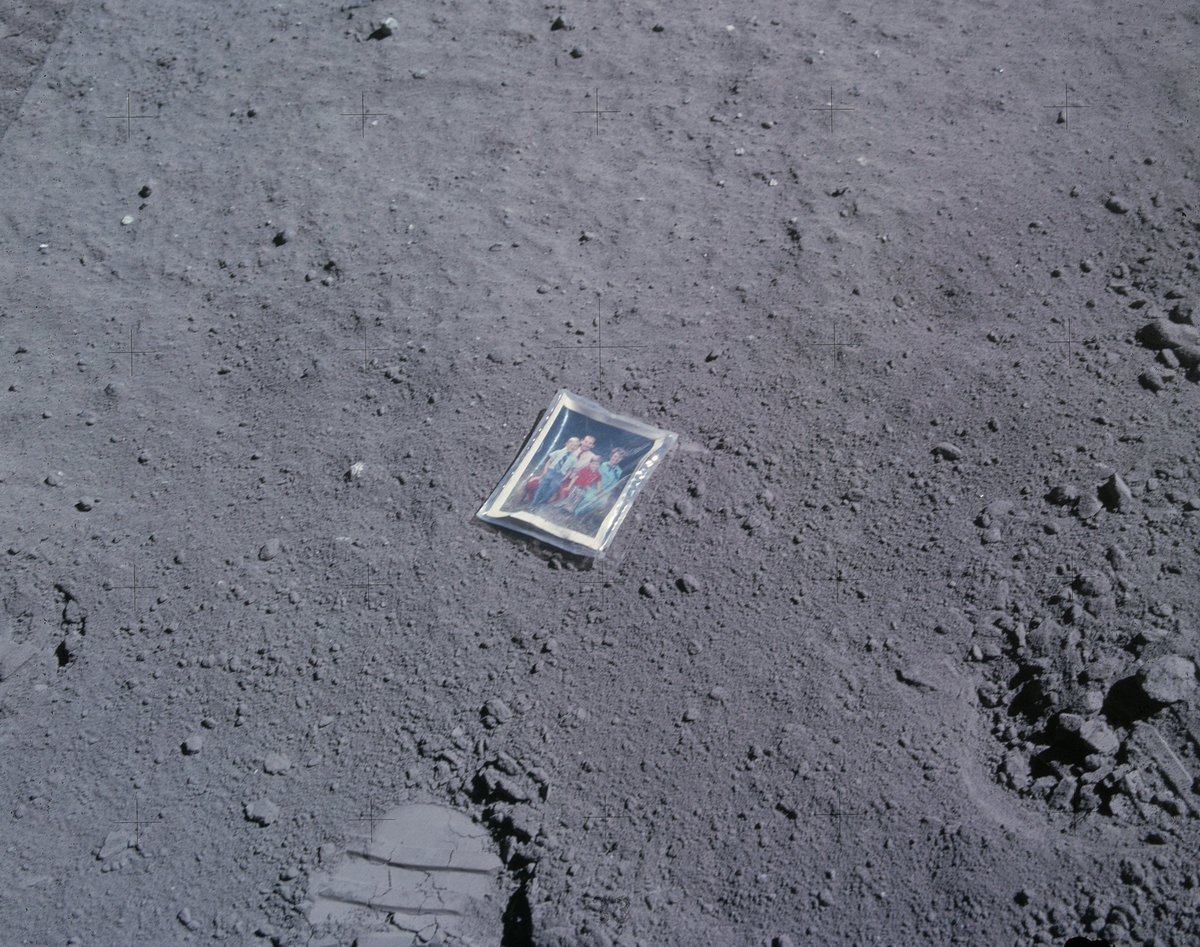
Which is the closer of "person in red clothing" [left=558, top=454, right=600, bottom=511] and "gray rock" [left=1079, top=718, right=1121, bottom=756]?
"gray rock" [left=1079, top=718, right=1121, bottom=756]

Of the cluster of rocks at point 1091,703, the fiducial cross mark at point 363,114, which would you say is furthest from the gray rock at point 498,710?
the fiducial cross mark at point 363,114

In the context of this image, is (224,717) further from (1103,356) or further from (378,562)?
(1103,356)

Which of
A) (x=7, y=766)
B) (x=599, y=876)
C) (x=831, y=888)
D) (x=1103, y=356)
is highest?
(x=1103, y=356)

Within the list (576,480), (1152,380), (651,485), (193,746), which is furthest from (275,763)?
(1152,380)

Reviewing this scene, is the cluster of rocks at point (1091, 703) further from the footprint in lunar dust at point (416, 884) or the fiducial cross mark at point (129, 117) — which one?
the fiducial cross mark at point (129, 117)

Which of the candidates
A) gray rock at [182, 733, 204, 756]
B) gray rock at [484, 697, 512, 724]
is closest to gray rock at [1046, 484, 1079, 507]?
gray rock at [484, 697, 512, 724]

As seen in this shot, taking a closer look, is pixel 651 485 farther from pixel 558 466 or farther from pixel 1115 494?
pixel 1115 494

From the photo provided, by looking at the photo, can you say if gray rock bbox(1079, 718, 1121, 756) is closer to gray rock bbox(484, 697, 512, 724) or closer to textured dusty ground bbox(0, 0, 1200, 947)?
textured dusty ground bbox(0, 0, 1200, 947)

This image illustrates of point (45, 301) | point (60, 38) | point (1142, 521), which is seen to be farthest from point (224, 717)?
point (60, 38)
